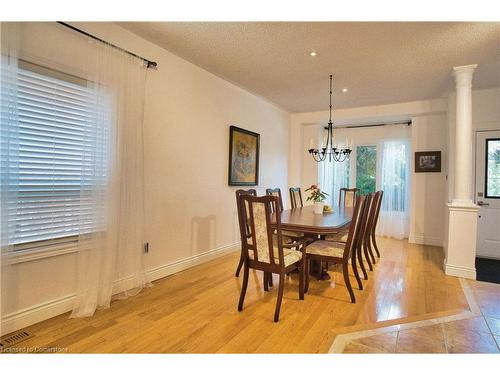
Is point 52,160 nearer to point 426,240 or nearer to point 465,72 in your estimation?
point 465,72

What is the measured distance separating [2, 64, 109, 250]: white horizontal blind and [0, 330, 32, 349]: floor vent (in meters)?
0.61

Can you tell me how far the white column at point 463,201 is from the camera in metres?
3.47

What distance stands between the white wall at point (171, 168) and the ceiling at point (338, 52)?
0.26 m

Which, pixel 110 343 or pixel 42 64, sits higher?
pixel 42 64

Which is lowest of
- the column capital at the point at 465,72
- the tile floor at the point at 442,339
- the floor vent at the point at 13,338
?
the floor vent at the point at 13,338

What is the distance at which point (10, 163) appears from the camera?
1979 millimetres

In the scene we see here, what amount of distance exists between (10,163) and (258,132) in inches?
147

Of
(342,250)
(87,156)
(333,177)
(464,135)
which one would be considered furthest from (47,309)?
(333,177)

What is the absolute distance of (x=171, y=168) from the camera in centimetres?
337

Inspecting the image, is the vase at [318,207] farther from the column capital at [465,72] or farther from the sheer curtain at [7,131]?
the sheer curtain at [7,131]

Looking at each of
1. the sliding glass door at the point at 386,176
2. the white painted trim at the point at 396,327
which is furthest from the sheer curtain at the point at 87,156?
the sliding glass door at the point at 386,176

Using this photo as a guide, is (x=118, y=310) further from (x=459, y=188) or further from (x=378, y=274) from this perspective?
(x=459, y=188)

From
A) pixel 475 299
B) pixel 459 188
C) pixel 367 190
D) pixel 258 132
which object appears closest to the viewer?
pixel 475 299
